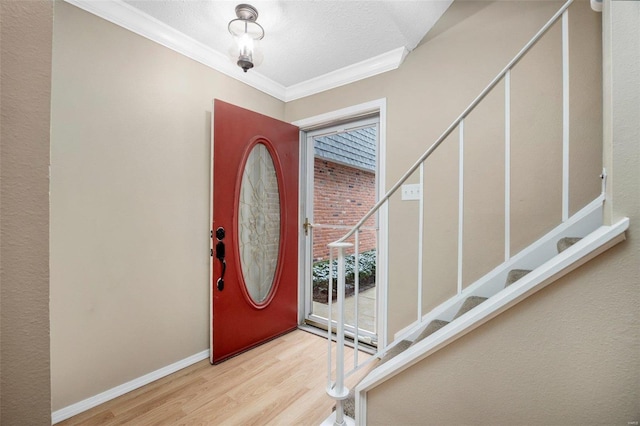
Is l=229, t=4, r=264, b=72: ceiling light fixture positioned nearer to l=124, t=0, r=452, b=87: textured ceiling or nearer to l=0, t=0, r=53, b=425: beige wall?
l=124, t=0, r=452, b=87: textured ceiling

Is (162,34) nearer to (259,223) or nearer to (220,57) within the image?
(220,57)

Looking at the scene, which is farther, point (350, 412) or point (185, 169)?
point (185, 169)

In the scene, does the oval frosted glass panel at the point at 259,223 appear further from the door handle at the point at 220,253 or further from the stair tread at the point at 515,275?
the stair tread at the point at 515,275

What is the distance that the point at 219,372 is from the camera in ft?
6.40

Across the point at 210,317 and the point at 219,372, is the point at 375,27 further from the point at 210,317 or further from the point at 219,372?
the point at 219,372

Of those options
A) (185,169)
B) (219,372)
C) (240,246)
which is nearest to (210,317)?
(219,372)

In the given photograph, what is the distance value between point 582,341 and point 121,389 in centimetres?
238

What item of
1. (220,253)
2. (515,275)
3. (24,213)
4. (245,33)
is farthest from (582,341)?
(245,33)

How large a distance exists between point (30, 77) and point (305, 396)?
1913mm

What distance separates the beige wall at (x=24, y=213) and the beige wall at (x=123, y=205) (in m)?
1.30

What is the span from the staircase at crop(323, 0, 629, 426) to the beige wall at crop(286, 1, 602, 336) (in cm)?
9

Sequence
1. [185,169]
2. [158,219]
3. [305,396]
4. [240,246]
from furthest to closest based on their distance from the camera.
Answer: [240,246] < [185,169] < [158,219] < [305,396]

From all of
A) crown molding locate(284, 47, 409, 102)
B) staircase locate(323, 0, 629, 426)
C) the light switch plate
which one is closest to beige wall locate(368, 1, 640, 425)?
staircase locate(323, 0, 629, 426)

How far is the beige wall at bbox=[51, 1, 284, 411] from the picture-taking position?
150cm
